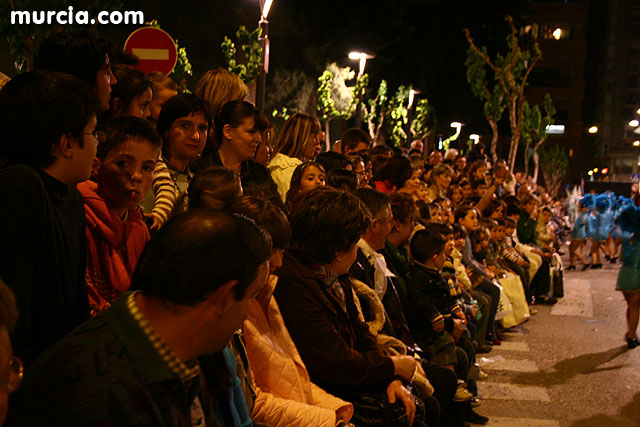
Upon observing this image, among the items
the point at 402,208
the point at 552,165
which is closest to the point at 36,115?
the point at 402,208

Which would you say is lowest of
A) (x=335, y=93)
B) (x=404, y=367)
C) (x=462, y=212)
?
(x=404, y=367)

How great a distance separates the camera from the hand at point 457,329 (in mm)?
6336

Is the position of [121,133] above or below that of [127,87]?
below

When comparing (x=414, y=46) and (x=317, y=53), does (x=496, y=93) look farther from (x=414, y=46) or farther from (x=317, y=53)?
(x=317, y=53)

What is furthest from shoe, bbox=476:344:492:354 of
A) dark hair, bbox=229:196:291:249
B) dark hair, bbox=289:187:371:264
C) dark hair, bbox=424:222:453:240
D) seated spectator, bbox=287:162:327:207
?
dark hair, bbox=229:196:291:249

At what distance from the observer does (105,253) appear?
10.2 feet

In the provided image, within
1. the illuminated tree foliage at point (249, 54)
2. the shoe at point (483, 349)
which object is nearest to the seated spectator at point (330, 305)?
the shoe at point (483, 349)

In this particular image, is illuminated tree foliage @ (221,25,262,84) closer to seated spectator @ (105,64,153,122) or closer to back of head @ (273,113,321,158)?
back of head @ (273,113,321,158)

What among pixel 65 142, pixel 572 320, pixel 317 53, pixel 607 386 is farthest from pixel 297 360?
pixel 317 53

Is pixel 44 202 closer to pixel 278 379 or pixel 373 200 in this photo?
pixel 278 379

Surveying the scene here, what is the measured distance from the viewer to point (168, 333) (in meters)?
1.86

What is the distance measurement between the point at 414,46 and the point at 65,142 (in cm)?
2326

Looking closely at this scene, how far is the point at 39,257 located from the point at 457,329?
452 cm

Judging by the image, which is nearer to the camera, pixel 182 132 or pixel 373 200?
pixel 182 132
